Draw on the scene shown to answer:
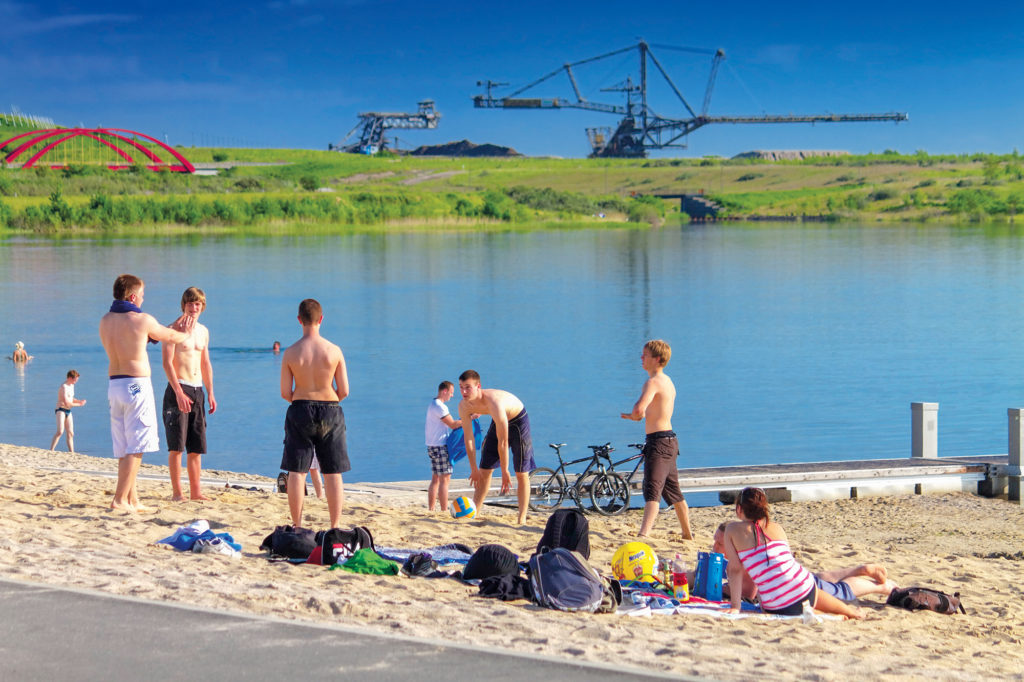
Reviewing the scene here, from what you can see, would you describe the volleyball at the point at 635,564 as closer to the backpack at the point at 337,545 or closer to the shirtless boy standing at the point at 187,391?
the backpack at the point at 337,545

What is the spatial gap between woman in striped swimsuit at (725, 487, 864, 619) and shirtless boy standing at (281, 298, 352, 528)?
2.74m

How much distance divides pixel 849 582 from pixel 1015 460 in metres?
6.68

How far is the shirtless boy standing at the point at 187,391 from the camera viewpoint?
28.8 ft

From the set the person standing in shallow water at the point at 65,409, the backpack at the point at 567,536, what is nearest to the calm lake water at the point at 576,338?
the person standing in shallow water at the point at 65,409

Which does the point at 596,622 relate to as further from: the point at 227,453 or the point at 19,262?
the point at 19,262

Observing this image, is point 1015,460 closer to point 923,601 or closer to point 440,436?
point 923,601

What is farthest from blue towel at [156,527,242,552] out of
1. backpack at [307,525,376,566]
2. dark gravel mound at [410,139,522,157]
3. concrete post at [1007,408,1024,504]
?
dark gravel mound at [410,139,522,157]

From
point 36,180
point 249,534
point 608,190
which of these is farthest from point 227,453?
point 608,190

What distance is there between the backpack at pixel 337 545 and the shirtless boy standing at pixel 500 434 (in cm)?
202

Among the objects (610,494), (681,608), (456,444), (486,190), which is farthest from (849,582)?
(486,190)

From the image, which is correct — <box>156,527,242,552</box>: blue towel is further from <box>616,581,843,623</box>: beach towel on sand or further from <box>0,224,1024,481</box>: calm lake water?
<box>0,224,1024,481</box>: calm lake water

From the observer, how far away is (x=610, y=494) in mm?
11609

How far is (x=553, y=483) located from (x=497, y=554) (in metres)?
4.63

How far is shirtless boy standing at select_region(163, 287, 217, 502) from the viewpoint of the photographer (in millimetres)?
8789
